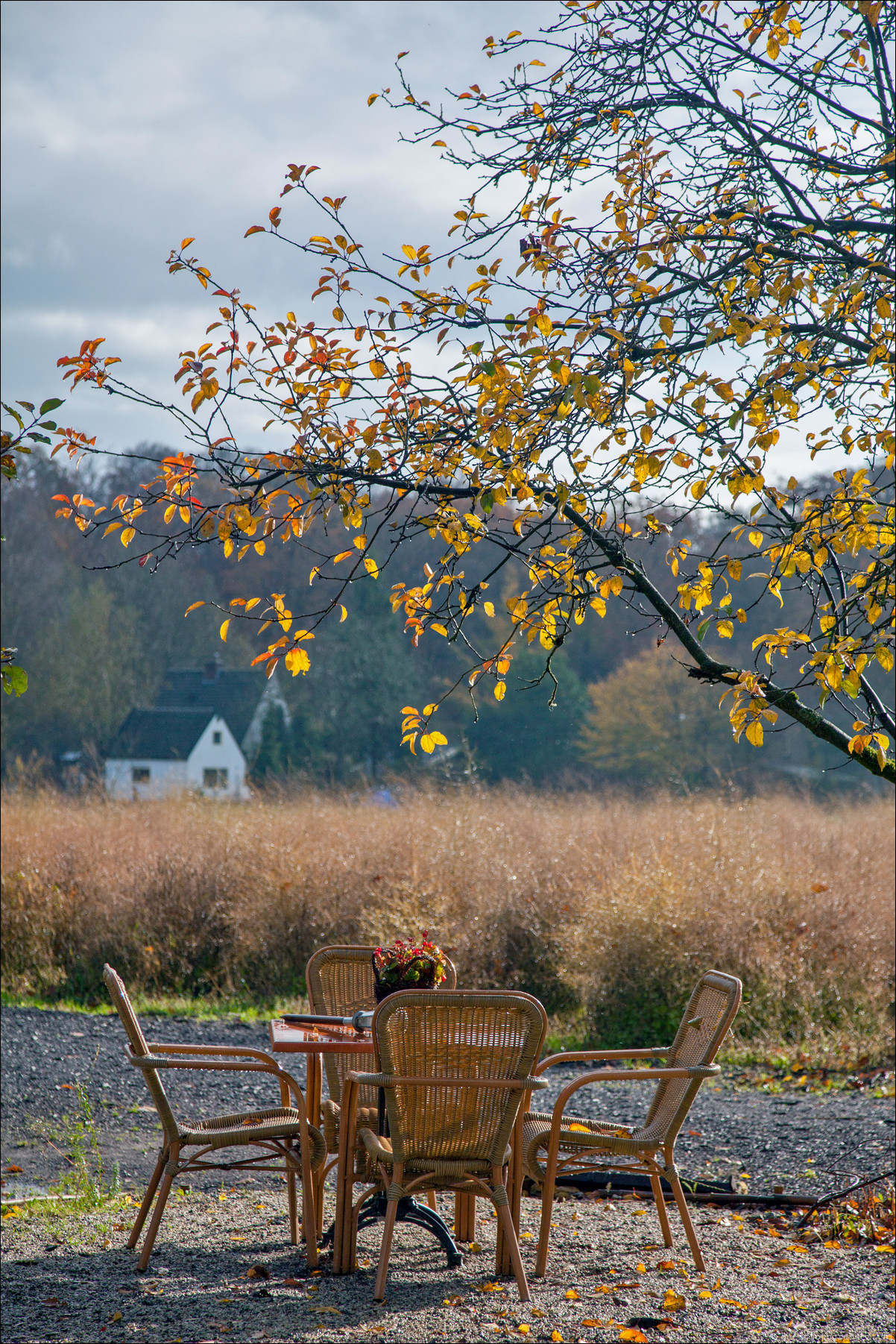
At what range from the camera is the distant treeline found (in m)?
30.4

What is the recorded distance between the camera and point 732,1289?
132 inches

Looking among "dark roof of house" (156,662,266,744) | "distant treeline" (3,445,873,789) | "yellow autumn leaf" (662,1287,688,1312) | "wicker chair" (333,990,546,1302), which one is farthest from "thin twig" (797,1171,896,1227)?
"dark roof of house" (156,662,266,744)

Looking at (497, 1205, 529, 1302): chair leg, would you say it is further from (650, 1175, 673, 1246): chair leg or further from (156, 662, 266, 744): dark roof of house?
(156, 662, 266, 744): dark roof of house

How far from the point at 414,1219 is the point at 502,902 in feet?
18.3

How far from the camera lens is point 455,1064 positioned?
3219 millimetres

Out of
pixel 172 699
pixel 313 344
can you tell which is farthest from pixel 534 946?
pixel 172 699

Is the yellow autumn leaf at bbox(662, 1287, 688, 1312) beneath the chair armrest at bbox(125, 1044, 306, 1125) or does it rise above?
beneath

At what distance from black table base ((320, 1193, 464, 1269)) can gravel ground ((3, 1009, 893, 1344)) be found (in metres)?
0.05

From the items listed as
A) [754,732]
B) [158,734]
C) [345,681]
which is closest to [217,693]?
[158,734]

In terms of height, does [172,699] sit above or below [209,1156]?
above

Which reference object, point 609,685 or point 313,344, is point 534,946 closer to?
point 313,344

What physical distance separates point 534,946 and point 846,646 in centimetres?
694

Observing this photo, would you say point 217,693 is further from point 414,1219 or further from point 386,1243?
point 386,1243

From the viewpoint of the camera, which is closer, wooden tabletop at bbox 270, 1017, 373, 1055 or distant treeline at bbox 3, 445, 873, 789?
wooden tabletop at bbox 270, 1017, 373, 1055
